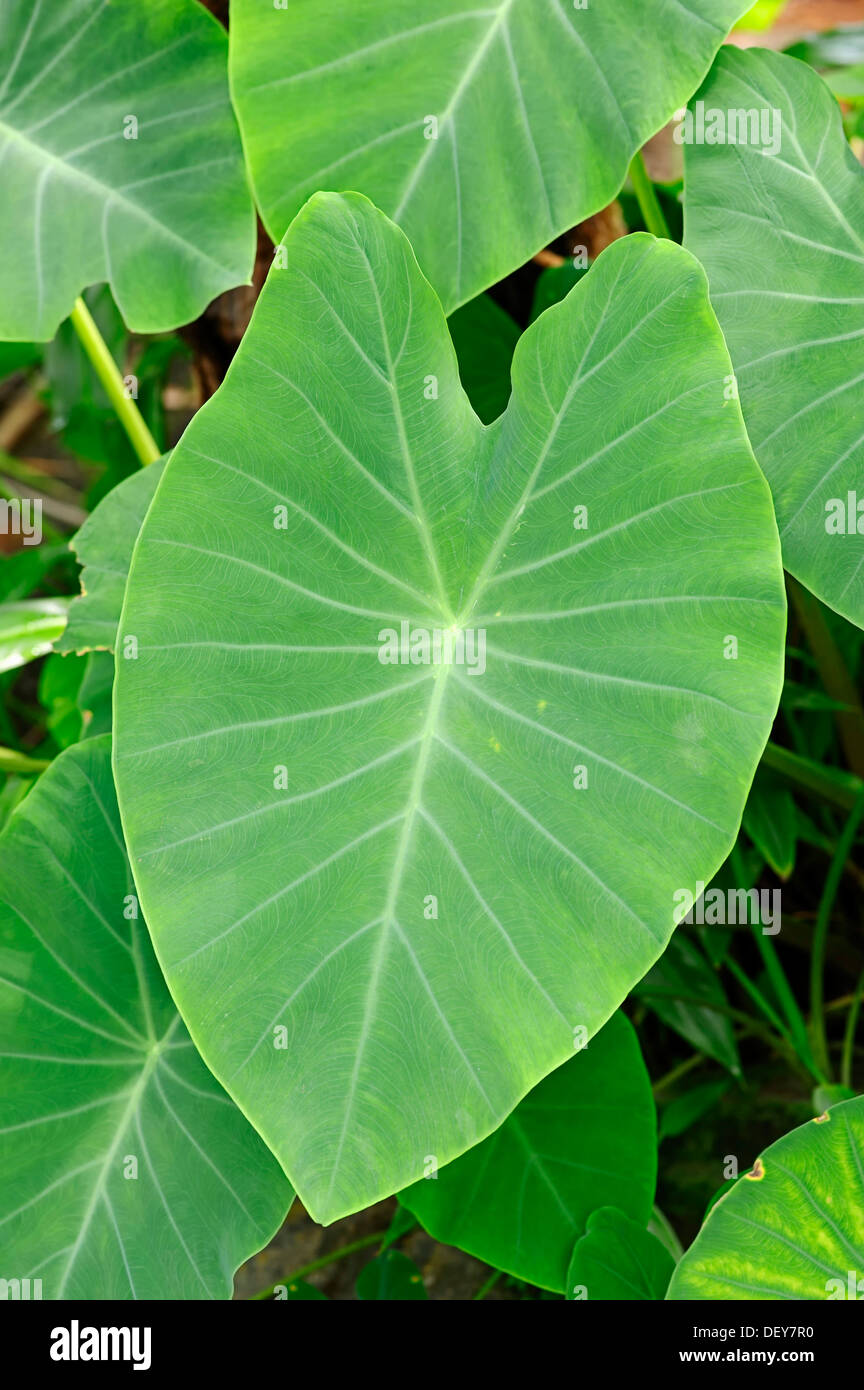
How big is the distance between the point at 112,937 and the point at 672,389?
703mm

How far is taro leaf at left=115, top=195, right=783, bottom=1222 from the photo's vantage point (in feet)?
2.60

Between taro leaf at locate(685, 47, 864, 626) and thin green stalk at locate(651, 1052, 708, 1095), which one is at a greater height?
taro leaf at locate(685, 47, 864, 626)

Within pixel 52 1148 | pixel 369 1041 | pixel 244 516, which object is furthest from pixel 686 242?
pixel 52 1148

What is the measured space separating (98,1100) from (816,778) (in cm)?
90

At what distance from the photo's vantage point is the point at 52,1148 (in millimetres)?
985

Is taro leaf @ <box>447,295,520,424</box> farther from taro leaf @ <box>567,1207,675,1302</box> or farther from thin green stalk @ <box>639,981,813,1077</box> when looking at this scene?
taro leaf @ <box>567,1207,675,1302</box>

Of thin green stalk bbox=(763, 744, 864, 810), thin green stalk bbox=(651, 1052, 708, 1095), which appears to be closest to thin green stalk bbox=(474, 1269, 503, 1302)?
thin green stalk bbox=(651, 1052, 708, 1095)

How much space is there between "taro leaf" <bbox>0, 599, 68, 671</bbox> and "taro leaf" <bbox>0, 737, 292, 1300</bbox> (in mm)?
390

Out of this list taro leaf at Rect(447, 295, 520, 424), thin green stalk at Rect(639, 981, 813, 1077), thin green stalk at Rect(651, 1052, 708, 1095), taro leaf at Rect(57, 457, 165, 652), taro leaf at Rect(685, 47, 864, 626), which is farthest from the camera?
thin green stalk at Rect(651, 1052, 708, 1095)

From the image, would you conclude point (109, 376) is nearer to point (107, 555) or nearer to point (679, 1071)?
point (107, 555)

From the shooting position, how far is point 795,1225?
2.84 ft

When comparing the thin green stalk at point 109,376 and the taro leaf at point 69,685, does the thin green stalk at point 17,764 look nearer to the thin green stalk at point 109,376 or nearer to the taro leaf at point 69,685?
the taro leaf at point 69,685

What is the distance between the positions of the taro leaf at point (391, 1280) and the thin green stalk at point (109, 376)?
3.27 ft
